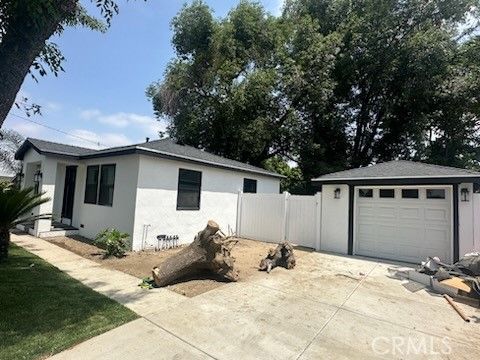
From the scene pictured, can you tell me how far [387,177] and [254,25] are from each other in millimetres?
15628

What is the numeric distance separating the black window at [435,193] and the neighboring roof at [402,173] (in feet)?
1.64

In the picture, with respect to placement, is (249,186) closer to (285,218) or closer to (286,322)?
(285,218)

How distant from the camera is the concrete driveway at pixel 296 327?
321 centimetres

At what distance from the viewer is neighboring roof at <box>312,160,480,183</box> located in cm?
762

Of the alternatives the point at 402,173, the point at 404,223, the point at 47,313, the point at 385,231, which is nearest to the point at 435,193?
the point at 402,173

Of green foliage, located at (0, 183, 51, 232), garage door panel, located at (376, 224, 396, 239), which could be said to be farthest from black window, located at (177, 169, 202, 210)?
garage door panel, located at (376, 224, 396, 239)

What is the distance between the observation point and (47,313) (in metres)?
3.91

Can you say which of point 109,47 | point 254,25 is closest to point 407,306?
point 109,47

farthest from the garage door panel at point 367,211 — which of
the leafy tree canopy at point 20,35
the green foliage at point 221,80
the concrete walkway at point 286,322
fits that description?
the green foliage at point 221,80

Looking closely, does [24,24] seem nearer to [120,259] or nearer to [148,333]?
[148,333]

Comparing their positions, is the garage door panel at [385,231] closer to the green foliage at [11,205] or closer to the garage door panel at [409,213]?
the garage door panel at [409,213]

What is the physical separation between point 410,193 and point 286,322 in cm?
640

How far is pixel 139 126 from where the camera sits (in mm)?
22688

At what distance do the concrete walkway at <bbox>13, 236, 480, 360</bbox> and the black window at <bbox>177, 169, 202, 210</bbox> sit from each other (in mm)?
3782
